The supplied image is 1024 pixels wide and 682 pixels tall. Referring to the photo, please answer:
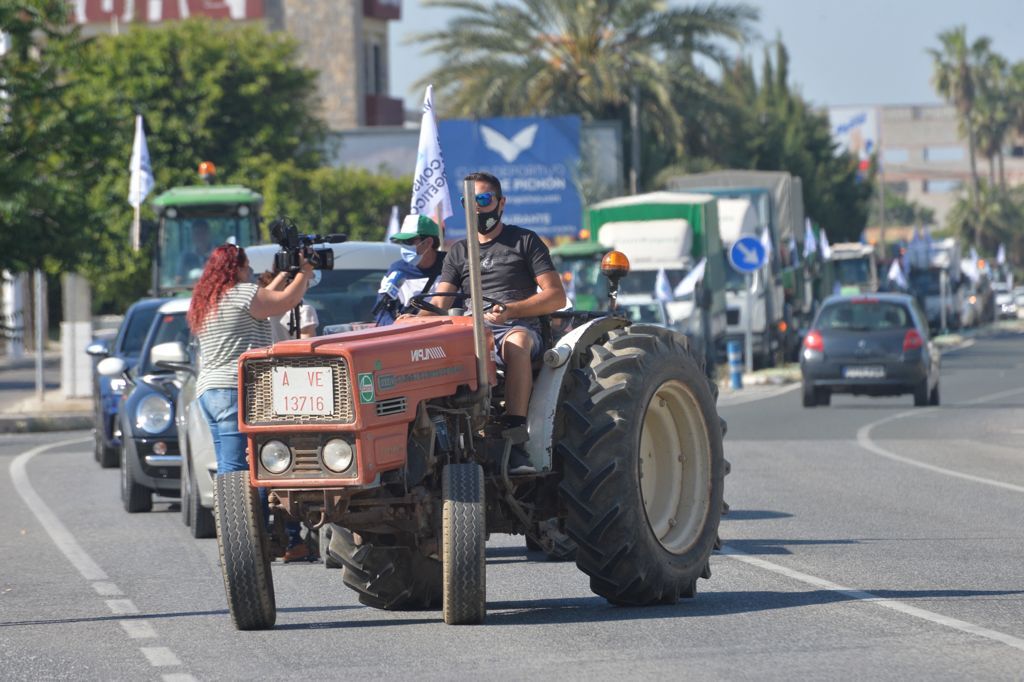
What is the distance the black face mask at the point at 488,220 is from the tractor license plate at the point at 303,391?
1.47 metres

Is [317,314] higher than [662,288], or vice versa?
[317,314]

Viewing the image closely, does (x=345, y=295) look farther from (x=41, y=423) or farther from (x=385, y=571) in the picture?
(x=41, y=423)

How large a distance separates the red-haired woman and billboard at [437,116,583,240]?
39366 mm

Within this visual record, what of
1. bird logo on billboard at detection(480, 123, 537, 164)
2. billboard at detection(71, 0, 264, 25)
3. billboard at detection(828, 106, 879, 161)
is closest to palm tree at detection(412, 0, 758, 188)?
bird logo on billboard at detection(480, 123, 537, 164)

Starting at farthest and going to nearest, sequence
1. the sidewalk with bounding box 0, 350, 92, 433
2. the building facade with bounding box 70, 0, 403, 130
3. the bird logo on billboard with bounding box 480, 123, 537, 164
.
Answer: the building facade with bounding box 70, 0, 403, 130 → the bird logo on billboard with bounding box 480, 123, 537, 164 → the sidewalk with bounding box 0, 350, 92, 433

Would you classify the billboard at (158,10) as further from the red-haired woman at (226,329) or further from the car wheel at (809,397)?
the red-haired woman at (226,329)

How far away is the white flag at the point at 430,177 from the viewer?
12087 mm

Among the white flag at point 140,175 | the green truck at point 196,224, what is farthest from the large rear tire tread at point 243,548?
the white flag at point 140,175

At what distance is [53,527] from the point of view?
15094mm

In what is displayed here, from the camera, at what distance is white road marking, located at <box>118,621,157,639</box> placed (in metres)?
9.50

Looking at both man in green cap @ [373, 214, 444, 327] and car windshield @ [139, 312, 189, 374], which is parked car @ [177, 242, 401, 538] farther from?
car windshield @ [139, 312, 189, 374]

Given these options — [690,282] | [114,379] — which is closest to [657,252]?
[690,282]

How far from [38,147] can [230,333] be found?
24.5 m

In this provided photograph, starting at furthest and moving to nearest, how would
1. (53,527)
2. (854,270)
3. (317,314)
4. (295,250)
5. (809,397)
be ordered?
(854,270)
(809,397)
(53,527)
(317,314)
(295,250)
